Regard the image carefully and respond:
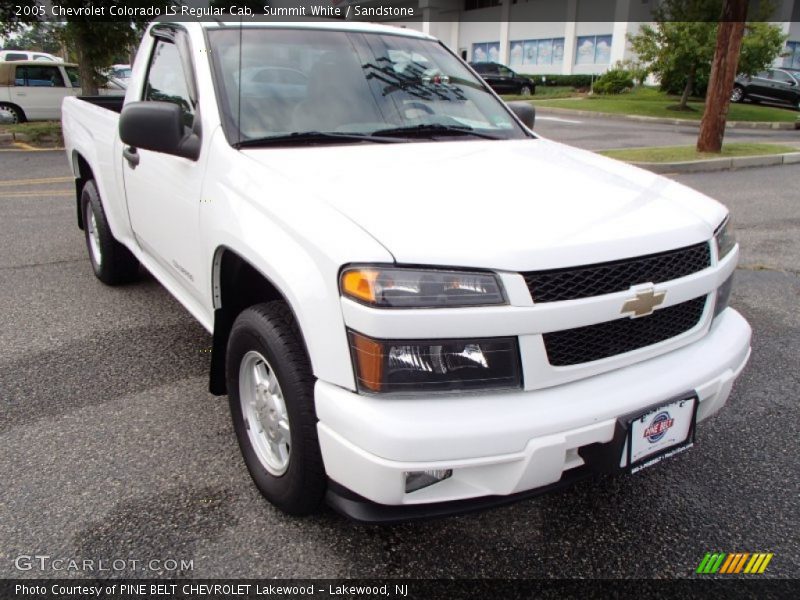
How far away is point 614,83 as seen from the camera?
3050 cm

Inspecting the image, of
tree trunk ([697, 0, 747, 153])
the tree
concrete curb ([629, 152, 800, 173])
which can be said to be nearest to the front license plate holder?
concrete curb ([629, 152, 800, 173])

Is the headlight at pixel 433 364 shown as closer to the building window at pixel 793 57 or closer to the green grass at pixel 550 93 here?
the green grass at pixel 550 93

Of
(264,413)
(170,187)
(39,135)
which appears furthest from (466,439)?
(39,135)

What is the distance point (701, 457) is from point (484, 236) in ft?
5.50

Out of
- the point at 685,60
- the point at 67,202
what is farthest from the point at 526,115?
the point at 685,60

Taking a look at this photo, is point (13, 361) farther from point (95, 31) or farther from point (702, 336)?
point (95, 31)

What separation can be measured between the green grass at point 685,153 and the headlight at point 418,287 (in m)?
9.84

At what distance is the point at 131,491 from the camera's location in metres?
2.56

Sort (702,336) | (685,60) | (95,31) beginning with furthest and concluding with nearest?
(685,60) → (95,31) → (702,336)

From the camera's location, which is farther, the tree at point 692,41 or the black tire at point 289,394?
the tree at point 692,41

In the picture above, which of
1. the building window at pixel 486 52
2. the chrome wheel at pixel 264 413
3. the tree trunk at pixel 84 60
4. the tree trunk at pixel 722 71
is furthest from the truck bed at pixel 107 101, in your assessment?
the building window at pixel 486 52

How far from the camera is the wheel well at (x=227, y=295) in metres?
2.56

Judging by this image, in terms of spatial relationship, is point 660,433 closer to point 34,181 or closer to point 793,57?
point 34,181

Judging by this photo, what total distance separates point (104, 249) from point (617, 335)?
3809 mm
